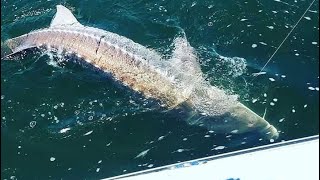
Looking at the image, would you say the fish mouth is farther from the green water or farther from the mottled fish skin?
the mottled fish skin

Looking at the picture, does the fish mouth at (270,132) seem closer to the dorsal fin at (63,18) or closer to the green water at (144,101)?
the green water at (144,101)

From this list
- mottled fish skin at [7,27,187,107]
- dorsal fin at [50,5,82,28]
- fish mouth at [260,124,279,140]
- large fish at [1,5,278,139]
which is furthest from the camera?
dorsal fin at [50,5,82,28]

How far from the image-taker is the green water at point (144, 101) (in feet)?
23.8

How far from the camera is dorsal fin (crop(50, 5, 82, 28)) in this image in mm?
8875

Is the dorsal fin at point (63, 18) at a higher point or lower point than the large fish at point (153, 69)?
higher

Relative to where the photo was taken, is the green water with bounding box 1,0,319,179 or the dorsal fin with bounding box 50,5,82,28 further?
the dorsal fin with bounding box 50,5,82,28

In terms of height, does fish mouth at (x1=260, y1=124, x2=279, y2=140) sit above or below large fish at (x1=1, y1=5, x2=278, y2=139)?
below

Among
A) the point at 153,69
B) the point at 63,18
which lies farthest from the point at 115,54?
the point at 63,18

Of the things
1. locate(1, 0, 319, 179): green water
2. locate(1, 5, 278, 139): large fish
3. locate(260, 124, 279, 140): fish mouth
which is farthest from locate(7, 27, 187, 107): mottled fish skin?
locate(260, 124, 279, 140): fish mouth

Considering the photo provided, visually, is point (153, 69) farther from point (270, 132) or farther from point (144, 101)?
point (270, 132)

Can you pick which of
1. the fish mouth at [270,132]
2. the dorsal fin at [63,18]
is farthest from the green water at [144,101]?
the dorsal fin at [63,18]

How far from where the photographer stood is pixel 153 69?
795cm

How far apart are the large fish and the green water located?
0.51 feet

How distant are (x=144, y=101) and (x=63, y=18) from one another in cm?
231
